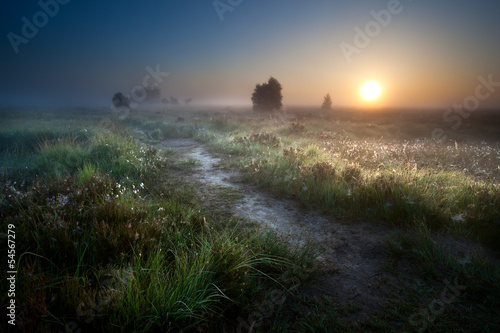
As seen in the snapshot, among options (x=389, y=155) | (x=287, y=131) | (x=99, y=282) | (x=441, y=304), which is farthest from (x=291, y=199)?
(x=287, y=131)

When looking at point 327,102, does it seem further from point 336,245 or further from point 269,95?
point 336,245

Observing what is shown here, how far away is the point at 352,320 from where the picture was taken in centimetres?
223

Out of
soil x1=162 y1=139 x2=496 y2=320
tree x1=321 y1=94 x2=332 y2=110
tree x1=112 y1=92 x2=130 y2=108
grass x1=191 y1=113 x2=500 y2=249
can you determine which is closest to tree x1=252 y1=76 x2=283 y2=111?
tree x1=321 y1=94 x2=332 y2=110

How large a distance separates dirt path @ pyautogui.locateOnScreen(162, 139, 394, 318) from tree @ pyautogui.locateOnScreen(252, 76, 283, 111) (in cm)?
3819

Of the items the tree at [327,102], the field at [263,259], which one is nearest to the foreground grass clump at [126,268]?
the field at [263,259]

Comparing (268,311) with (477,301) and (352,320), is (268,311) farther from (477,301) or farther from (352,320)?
(477,301)

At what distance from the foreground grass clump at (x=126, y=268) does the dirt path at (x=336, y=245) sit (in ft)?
1.44

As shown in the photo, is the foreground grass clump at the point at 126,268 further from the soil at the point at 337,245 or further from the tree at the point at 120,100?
the tree at the point at 120,100

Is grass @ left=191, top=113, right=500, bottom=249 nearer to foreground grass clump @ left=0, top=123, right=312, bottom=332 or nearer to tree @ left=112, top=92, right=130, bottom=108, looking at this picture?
foreground grass clump @ left=0, top=123, right=312, bottom=332

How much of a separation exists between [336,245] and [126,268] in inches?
119

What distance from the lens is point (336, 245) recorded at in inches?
144

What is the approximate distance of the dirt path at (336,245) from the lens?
8.58 feet

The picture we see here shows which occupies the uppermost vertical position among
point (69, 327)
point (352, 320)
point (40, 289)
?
point (40, 289)

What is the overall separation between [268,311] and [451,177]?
21.4 feet
